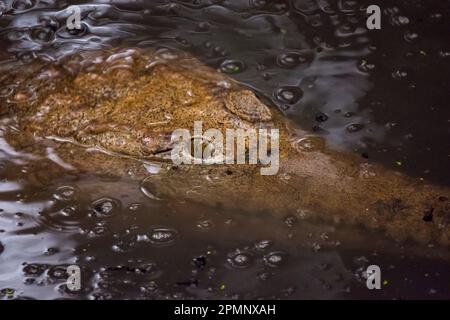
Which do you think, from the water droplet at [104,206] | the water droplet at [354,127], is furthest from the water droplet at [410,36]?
the water droplet at [104,206]

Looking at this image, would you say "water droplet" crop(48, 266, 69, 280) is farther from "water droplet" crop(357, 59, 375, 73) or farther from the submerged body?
"water droplet" crop(357, 59, 375, 73)

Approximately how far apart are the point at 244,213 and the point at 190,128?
1.67 ft

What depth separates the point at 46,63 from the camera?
3.28 metres

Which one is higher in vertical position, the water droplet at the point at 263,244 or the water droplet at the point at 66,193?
the water droplet at the point at 66,193

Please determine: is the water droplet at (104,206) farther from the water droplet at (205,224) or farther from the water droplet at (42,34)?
the water droplet at (42,34)

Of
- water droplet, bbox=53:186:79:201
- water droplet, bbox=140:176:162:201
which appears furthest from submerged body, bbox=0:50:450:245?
water droplet, bbox=53:186:79:201

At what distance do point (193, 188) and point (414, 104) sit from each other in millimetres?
1321

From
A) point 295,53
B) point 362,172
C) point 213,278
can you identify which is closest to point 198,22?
point 295,53

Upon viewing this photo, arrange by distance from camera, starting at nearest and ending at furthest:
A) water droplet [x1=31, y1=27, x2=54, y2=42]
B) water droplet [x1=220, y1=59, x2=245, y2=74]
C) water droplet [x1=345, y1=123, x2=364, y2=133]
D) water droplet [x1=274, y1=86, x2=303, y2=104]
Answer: water droplet [x1=345, y1=123, x2=364, y2=133] → water droplet [x1=274, y1=86, x2=303, y2=104] → water droplet [x1=220, y1=59, x2=245, y2=74] → water droplet [x1=31, y1=27, x2=54, y2=42]

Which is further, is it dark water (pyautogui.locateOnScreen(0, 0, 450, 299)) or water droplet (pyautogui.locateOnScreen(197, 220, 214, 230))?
water droplet (pyautogui.locateOnScreen(197, 220, 214, 230))

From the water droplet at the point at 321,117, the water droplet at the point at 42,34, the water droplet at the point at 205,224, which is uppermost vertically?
the water droplet at the point at 42,34

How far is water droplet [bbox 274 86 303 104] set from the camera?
126 inches

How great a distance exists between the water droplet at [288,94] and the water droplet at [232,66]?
0.28m

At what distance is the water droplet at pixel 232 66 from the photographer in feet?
11.0
